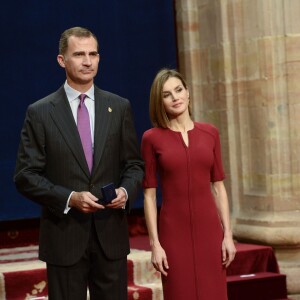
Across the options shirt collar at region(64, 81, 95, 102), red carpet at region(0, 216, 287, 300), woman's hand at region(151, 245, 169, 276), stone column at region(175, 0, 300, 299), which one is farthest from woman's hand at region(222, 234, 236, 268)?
stone column at region(175, 0, 300, 299)

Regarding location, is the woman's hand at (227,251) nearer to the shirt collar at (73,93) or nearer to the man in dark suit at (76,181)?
the man in dark suit at (76,181)

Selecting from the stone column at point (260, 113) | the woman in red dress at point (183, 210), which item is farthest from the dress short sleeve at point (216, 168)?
the stone column at point (260, 113)

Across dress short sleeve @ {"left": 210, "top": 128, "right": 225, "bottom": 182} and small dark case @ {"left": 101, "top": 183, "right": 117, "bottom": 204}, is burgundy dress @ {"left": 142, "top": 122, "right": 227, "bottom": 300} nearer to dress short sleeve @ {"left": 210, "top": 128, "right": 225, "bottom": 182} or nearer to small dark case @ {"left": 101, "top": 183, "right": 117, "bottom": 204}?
dress short sleeve @ {"left": 210, "top": 128, "right": 225, "bottom": 182}

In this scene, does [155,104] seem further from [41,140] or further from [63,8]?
[63,8]

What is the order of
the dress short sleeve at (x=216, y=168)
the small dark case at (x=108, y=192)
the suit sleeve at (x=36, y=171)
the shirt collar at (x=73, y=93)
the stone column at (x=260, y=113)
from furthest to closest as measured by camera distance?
the stone column at (x=260, y=113) < the dress short sleeve at (x=216, y=168) < the shirt collar at (x=73, y=93) < the suit sleeve at (x=36, y=171) < the small dark case at (x=108, y=192)

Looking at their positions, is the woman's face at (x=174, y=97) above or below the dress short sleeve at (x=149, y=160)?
above

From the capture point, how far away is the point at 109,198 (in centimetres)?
365

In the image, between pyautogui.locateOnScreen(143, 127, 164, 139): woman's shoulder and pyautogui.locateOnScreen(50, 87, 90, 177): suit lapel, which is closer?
pyautogui.locateOnScreen(50, 87, 90, 177): suit lapel

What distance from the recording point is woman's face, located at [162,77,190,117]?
4203 millimetres

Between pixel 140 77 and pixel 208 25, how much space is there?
65 centimetres

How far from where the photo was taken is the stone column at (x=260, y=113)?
6586 mm

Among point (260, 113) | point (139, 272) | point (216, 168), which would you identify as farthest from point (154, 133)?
point (260, 113)

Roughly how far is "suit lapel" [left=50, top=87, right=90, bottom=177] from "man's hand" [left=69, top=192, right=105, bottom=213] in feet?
0.47

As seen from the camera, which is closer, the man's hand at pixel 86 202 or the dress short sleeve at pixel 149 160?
the man's hand at pixel 86 202
